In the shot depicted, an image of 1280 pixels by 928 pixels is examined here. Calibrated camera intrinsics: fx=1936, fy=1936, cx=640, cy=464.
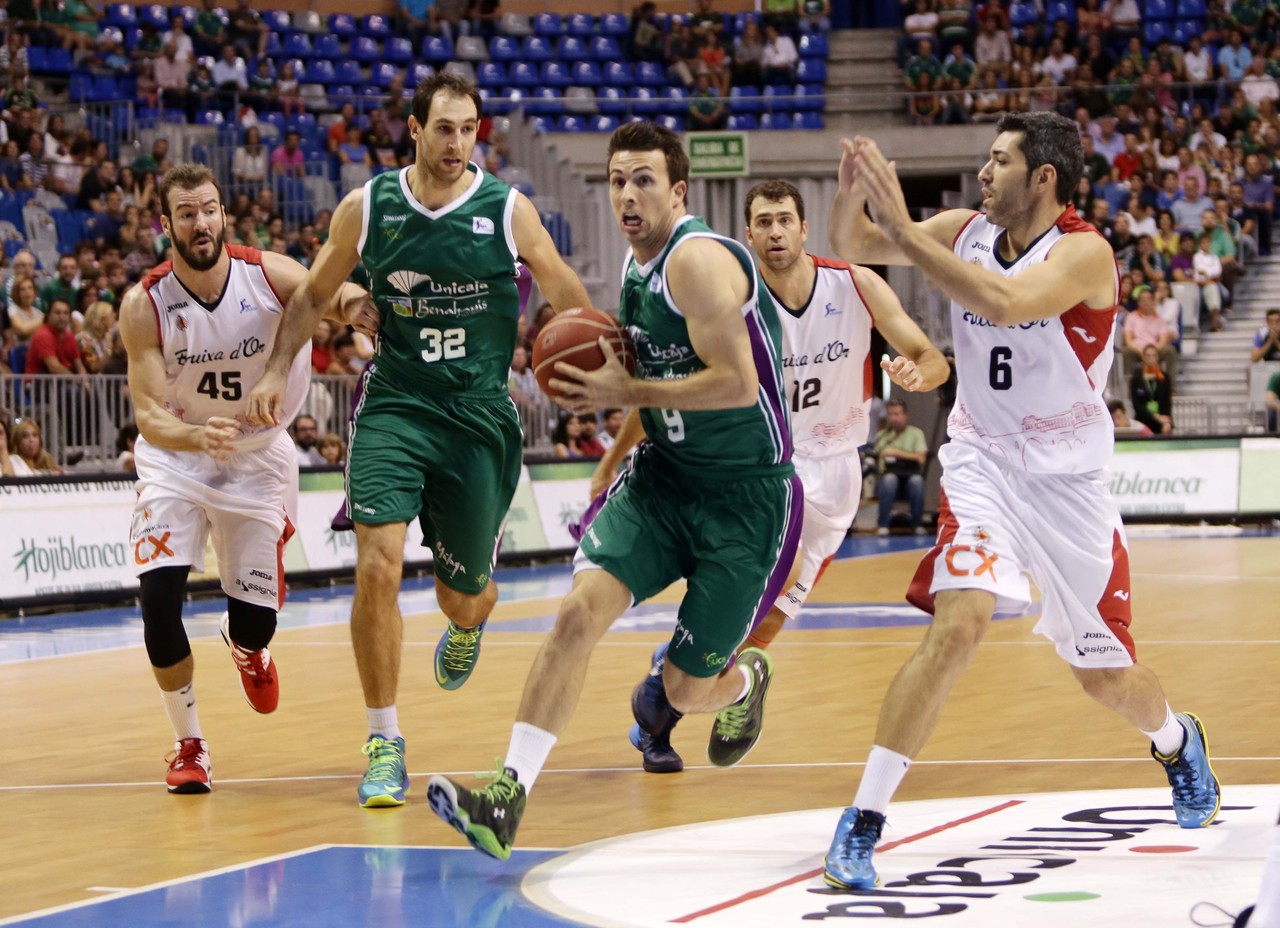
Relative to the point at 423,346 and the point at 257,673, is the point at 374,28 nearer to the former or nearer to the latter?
the point at 257,673

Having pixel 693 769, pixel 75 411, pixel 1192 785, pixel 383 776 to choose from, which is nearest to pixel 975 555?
pixel 1192 785

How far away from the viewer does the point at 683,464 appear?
5863 millimetres

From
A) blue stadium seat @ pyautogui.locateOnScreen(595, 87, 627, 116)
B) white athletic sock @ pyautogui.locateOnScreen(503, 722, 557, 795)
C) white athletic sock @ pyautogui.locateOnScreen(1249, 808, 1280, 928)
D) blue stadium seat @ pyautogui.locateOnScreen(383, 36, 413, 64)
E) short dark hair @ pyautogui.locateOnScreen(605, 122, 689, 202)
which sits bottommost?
white athletic sock @ pyautogui.locateOnScreen(503, 722, 557, 795)

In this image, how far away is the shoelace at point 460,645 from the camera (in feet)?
24.8

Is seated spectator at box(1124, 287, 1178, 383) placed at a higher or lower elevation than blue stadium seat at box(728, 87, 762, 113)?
lower

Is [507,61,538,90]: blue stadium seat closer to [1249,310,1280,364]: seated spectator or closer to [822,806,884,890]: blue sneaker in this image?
[1249,310,1280,364]: seated spectator

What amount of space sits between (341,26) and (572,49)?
3.18m

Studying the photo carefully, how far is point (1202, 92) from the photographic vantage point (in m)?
26.0

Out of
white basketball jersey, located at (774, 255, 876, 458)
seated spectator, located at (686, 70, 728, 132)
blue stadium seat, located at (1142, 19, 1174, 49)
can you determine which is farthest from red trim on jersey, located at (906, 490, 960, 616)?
blue stadium seat, located at (1142, 19, 1174, 49)

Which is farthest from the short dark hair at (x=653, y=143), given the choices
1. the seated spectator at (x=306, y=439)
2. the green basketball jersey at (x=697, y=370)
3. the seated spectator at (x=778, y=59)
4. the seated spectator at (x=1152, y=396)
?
the seated spectator at (x=778, y=59)

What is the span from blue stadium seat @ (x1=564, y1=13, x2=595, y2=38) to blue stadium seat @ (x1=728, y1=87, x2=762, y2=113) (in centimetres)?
225

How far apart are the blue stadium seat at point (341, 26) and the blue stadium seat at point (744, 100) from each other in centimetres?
520

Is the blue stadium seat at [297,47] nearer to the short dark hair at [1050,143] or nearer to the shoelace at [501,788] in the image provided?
the short dark hair at [1050,143]

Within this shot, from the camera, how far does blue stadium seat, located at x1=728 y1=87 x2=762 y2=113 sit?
26.0 m
